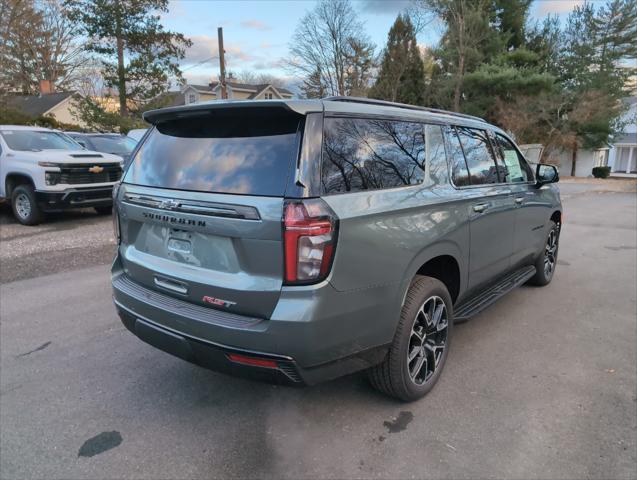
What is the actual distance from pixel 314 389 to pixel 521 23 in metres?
35.6

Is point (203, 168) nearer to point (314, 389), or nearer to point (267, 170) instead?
point (267, 170)

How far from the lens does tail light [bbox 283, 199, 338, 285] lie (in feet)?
7.40

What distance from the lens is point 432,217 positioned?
3020mm

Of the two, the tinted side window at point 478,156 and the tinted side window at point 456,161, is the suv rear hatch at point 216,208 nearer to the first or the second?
the tinted side window at point 456,161

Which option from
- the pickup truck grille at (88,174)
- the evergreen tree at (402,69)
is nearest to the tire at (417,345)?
the pickup truck grille at (88,174)

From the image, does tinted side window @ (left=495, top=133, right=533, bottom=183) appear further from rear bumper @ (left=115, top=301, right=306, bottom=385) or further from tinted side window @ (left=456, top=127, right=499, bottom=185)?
rear bumper @ (left=115, top=301, right=306, bottom=385)

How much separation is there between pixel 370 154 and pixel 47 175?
26.8 ft

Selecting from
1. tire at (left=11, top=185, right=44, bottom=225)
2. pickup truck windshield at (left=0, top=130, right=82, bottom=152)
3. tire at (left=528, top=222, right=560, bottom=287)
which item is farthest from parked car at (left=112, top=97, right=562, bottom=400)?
pickup truck windshield at (left=0, top=130, right=82, bottom=152)

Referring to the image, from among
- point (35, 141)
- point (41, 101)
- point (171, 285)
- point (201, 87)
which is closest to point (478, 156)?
point (171, 285)

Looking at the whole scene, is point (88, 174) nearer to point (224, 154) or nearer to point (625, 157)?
point (224, 154)

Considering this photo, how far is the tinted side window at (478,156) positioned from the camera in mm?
3717

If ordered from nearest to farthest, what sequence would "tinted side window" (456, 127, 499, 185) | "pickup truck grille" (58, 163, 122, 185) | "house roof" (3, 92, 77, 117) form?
"tinted side window" (456, 127, 499, 185) < "pickup truck grille" (58, 163, 122, 185) < "house roof" (3, 92, 77, 117)

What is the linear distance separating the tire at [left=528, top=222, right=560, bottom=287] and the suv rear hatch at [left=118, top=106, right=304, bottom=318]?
3982 mm

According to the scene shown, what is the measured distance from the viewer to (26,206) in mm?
Answer: 9211
